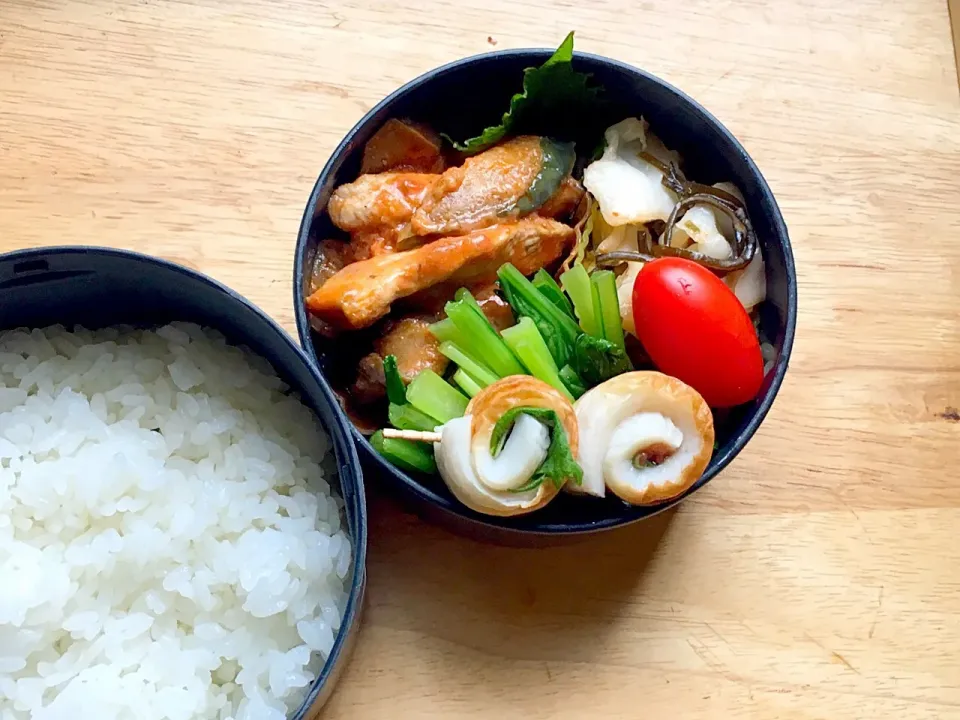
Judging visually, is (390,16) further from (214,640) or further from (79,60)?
(214,640)

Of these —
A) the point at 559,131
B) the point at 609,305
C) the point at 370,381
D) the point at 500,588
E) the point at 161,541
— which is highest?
the point at 559,131

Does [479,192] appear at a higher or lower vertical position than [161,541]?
higher

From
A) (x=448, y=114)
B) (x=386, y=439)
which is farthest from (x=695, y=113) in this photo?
(x=386, y=439)

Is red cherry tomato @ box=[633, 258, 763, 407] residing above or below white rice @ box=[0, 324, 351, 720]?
above

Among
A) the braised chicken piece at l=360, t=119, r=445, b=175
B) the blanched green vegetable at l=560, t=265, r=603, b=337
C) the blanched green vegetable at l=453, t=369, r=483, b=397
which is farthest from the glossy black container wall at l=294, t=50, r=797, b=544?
the blanched green vegetable at l=560, t=265, r=603, b=337

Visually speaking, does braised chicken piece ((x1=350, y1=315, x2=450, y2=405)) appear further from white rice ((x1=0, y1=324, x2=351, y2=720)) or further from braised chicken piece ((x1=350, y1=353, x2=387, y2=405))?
white rice ((x1=0, y1=324, x2=351, y2=720))

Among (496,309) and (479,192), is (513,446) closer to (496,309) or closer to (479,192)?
(496,309)

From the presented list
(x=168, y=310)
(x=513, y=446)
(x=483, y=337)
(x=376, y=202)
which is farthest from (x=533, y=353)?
(x=168, y=310)
